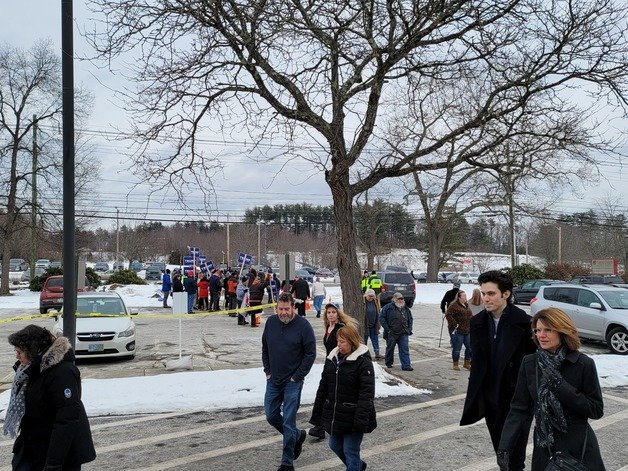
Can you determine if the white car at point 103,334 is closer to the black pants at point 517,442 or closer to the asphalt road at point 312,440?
the asphalt road at point 312,440

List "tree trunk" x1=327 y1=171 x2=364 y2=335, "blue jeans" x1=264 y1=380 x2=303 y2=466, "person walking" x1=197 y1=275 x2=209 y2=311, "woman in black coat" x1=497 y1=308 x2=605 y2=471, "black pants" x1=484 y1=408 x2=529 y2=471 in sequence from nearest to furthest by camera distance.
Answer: "woman in black coat" x1=497 y1=308 x2=605 y2=471, "black pants" x1=484 y1=408 x2=529 y2=471, "blue jeans" x1=264 y1=380 x2=303 y2=466, "tree trunk" x1=327 y1=171 x2=364 y2=335, "person walking" x1=197 y1=275 x2=209 y2=311

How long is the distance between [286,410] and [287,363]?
472 mm

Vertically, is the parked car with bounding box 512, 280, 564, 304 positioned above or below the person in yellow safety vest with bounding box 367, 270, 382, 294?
below

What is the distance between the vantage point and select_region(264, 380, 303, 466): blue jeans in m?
5.73

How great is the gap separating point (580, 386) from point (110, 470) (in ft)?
15.4

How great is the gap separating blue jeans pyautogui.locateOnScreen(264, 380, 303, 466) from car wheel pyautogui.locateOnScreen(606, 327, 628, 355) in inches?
420

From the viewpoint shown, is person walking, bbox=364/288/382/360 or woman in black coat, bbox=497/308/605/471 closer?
woman in black coat, bbox=497/308/605/471


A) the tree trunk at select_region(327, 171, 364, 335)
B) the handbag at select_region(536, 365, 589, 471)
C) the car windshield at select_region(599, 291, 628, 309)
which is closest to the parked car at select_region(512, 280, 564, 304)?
the car windshield at select_region(599, 291, 628, 309)

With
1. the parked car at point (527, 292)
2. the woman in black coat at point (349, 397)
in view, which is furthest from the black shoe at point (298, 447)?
the parked car at point (527, 292)

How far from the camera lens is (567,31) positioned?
888cm

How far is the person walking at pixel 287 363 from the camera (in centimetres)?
596

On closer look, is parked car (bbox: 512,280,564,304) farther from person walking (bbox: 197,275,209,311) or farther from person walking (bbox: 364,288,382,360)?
person walking (bbox: 364,288,382,360)

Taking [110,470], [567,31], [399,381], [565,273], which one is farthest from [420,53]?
[565,273]

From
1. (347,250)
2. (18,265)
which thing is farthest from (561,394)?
(18,265)
